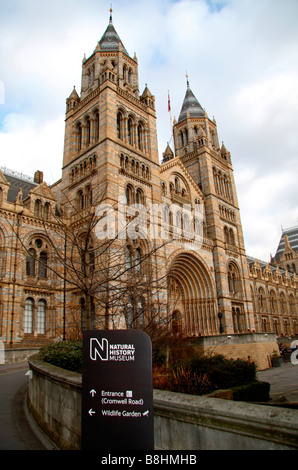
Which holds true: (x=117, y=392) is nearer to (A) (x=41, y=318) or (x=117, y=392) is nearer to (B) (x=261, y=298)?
(A) (x=41, y=318)

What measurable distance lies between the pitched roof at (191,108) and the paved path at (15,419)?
1435 inches

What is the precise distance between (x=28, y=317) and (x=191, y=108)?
32497mm

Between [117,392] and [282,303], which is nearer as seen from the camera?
[117,392]

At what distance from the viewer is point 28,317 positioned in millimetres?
21906

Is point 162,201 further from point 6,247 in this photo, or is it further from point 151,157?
point 6,247

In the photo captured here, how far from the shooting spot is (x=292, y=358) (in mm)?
27031

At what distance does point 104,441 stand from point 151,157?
27.4 metres

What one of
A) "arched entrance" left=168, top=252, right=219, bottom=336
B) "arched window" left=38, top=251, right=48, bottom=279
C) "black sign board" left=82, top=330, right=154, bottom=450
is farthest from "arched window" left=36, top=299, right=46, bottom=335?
"black sign board" left=82, top=330, right=154, bottom=450

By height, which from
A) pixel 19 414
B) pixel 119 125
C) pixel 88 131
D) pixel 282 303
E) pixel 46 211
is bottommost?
pixel 19 414

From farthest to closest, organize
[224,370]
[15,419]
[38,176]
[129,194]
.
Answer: [38,176] < [129,194] < [224,370] < [15,419]

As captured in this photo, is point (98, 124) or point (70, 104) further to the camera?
point (70, 104)

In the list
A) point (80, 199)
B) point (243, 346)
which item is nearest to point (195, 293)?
point (243, 346)

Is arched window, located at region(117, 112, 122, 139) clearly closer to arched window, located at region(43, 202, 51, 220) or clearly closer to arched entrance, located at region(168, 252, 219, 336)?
arched window, located at region(43, 202, 51, 220)

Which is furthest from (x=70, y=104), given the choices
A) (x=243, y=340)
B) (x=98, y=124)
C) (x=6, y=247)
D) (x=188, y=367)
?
(x=188, y=367)
